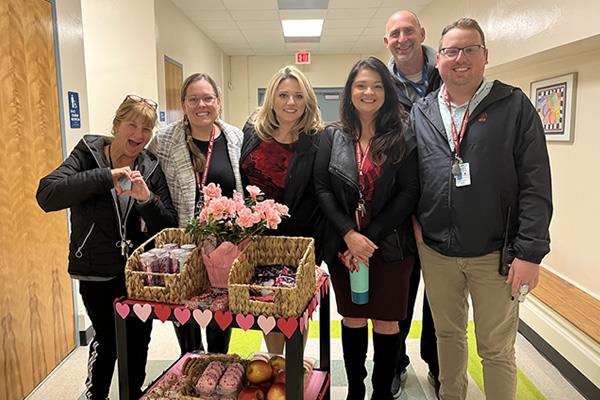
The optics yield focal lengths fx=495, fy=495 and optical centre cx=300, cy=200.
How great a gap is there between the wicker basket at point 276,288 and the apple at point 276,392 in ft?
1.25

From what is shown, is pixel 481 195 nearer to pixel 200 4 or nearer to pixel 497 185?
pixel 497 185

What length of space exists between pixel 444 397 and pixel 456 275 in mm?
577

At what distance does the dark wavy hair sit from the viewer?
197 cm

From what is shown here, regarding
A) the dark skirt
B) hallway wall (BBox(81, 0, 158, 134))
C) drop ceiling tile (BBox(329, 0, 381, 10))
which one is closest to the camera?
the dark skirt

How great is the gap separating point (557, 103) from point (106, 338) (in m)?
3.15

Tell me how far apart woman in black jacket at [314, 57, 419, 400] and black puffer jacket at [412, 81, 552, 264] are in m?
0.17

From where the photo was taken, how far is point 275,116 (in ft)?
7.03

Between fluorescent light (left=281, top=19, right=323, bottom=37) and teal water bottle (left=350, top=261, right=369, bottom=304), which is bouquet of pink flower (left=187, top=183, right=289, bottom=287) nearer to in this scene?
teal water bottle (left=350, top=261, right=369, bottom=304)

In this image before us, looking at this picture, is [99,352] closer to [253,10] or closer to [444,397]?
[444,397]

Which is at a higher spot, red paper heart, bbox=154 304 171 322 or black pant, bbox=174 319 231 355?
red paper heart, bbox=154 304 171 322

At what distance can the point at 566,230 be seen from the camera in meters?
3.38

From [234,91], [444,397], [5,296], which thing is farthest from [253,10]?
[444,397]

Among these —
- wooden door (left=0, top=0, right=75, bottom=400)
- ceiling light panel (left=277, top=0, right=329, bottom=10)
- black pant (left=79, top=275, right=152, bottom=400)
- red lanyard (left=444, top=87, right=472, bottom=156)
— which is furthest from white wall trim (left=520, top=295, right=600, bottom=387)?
ceiling light panel (left=277, top=0, right=329, bottom=10)

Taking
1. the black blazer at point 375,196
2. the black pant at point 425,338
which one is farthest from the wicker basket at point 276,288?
the black pant at point 425,338
